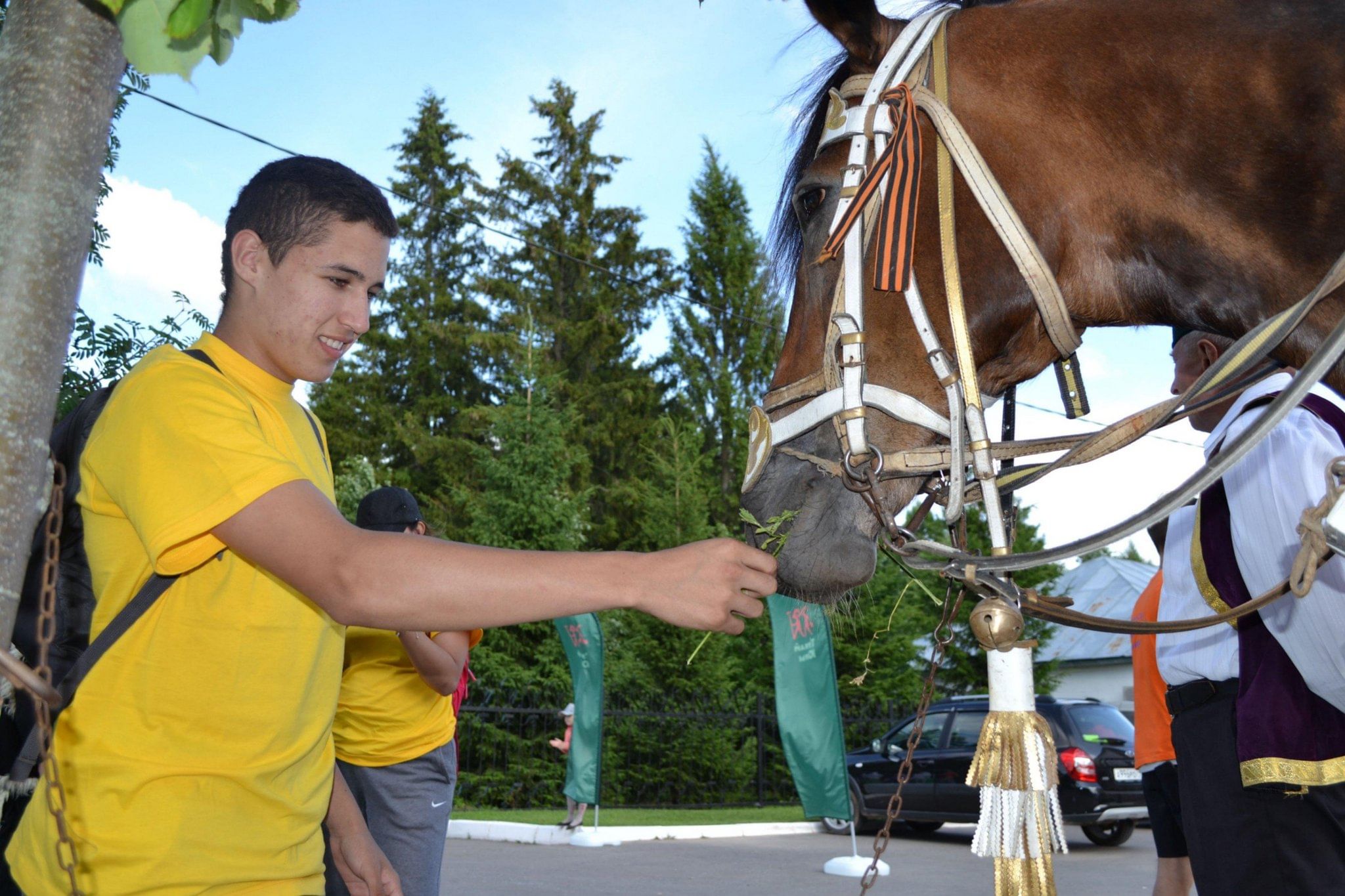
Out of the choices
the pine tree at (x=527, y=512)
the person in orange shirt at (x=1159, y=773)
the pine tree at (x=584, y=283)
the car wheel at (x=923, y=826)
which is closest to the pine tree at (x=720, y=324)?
the pine tree at (x=584, y=283)

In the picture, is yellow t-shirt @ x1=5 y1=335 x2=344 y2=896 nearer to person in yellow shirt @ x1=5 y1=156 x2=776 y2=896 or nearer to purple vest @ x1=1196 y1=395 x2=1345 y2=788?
person in yellow shirt @ x1=5 y1=156 x2=776 y2=896

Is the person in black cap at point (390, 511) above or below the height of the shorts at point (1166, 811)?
above

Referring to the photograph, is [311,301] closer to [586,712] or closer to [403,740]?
[403,740]

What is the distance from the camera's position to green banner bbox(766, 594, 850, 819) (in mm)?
10727

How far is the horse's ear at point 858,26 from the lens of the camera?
2.32m

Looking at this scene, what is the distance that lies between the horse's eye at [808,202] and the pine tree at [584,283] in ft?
90.7

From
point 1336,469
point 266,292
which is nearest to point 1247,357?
point 1336,469

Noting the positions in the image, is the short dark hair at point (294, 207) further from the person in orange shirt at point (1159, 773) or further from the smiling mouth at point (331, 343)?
the person in orange shirt at point (1159, 773)

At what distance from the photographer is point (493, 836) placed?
1258 cm

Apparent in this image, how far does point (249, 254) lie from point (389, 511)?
8.09 ft

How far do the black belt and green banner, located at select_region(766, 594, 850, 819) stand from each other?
7689 mm

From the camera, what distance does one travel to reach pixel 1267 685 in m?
2.47

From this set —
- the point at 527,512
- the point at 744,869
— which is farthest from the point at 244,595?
the point at 527,512

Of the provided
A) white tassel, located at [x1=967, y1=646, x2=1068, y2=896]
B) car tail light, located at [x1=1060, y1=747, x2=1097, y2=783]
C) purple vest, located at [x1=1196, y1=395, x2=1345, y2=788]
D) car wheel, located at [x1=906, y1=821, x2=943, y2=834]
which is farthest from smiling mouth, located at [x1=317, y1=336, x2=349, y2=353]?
car wheel, located at [x1=906, y1=821, x2=943, y2=834]
